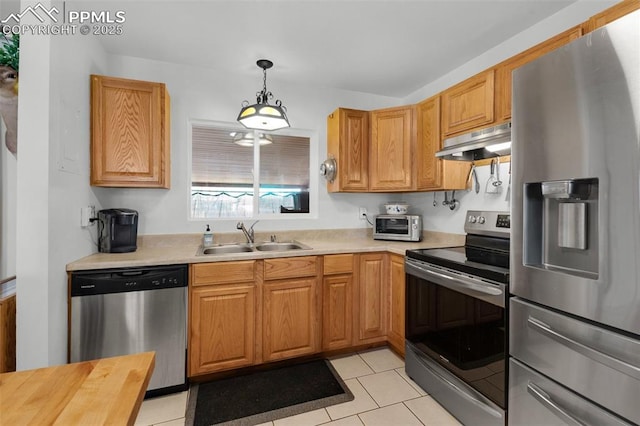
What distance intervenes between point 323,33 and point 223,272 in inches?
73.3

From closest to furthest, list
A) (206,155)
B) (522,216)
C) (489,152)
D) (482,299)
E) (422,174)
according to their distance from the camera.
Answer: (522,216), (482,299), (489,152), (422,174), (206,155)

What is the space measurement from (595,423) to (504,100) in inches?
66.8


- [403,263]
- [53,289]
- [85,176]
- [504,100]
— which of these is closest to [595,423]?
[403,263]

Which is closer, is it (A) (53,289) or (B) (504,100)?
(A) (53,289)

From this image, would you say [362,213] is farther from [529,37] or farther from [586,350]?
[586,350]

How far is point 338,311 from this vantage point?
2455mm

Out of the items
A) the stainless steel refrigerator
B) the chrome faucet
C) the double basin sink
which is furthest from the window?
the stainless steel refrigerator

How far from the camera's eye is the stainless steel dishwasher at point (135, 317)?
1811 mm

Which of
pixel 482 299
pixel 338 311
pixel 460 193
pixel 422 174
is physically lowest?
pixel 338 311

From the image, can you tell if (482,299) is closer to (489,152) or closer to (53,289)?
(489,152)

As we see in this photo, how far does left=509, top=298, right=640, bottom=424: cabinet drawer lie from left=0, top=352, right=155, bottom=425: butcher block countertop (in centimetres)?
150

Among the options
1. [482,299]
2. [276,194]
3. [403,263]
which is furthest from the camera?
[276,194]

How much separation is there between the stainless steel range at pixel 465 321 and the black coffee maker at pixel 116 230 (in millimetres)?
2088

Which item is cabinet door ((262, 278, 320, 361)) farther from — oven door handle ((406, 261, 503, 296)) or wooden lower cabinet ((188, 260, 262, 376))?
oven door handle ((406, 261, 503, 296))
